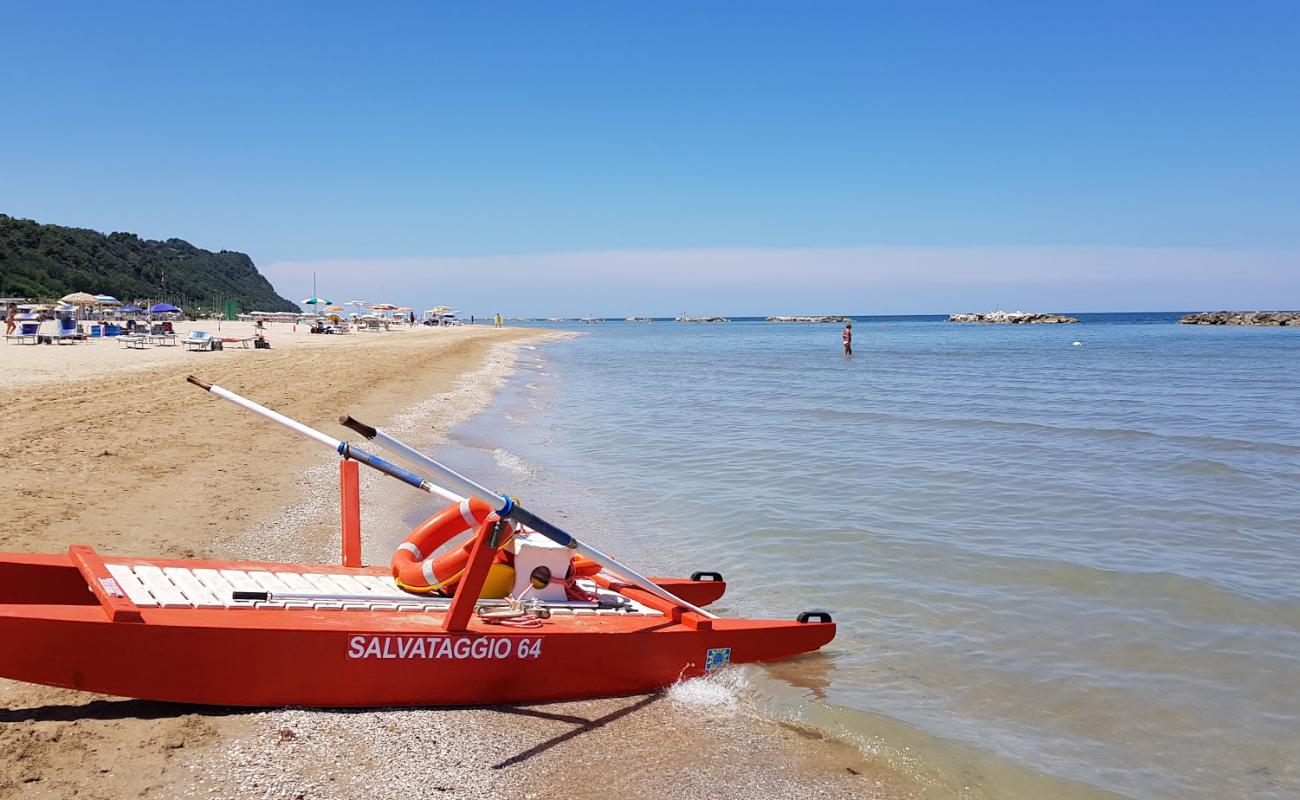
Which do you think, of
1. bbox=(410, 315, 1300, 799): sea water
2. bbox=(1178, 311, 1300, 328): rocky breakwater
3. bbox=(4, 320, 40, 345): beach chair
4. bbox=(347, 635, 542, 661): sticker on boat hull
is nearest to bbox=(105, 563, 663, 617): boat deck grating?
bbox=(347, 635, 542, 661): sticker on boat hull

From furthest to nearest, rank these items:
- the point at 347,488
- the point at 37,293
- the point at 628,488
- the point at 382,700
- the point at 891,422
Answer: the point at 37,293
the point at 891,422
the point at 628,488
the point at 347,488
the point at 382,700

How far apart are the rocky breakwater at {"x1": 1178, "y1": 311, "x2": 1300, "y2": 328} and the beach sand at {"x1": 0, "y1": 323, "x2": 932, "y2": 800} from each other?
411 ft

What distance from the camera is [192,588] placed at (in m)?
5.29

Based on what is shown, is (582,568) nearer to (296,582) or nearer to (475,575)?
(475,575)

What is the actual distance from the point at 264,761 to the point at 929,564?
6.37 metres

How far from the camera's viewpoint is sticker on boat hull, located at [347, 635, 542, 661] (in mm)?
4906

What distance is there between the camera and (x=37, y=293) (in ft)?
198

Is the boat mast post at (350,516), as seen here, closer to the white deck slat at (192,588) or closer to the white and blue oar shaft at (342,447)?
the white and blue oar shaft at (342,447)

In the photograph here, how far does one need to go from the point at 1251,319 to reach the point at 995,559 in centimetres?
12813

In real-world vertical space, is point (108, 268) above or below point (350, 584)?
above

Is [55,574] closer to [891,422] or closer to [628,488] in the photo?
[628,488]

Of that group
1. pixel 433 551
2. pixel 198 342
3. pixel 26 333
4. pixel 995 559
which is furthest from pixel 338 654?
pixel 26 333

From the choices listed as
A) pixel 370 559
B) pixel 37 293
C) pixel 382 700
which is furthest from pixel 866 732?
pixel 37 293

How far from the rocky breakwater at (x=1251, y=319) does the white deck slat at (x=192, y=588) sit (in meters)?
128
